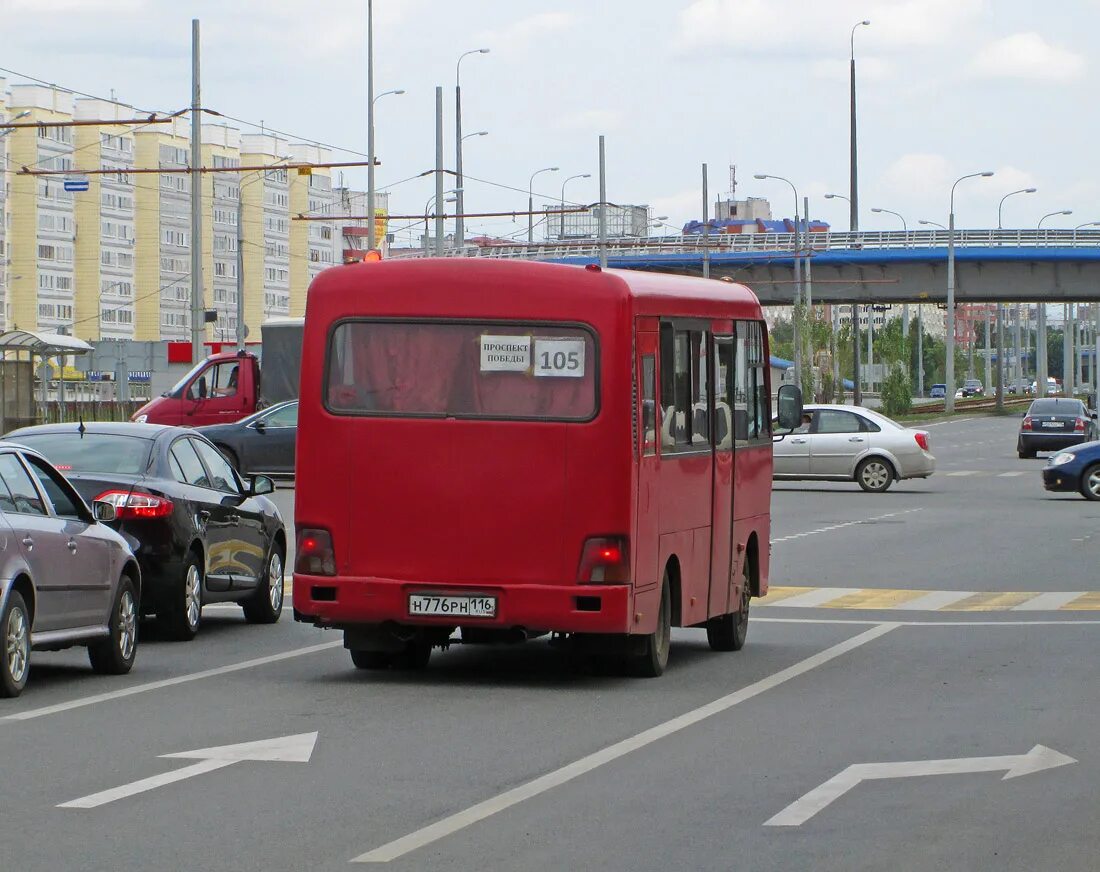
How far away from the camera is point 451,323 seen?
12.7 m

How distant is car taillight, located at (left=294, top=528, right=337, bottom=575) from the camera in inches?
502

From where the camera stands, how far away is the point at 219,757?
956cm

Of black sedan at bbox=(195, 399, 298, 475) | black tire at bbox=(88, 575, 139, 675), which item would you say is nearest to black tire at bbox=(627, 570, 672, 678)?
black tire at bbox=(88, 575, 139, 675)

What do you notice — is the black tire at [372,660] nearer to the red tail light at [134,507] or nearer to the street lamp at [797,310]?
the red tail light at [134,507]

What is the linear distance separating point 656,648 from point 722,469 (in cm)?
169

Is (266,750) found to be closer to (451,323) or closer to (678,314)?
(451,323)

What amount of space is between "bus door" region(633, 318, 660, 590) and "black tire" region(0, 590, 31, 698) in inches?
132

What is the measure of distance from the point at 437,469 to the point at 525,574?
2.56 ft

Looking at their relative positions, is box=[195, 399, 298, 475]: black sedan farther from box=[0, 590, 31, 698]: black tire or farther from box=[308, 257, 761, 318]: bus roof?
box=[0, 590, 31, 698]: black tire

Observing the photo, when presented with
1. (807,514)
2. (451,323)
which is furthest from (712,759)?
(807,514)

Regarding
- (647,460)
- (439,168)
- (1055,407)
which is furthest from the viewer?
(439,168)

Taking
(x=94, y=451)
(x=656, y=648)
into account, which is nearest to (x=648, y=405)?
(x=656, y=648)

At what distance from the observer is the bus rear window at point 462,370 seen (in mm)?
12562

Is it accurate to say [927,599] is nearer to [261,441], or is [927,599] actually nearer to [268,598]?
[268,598]
